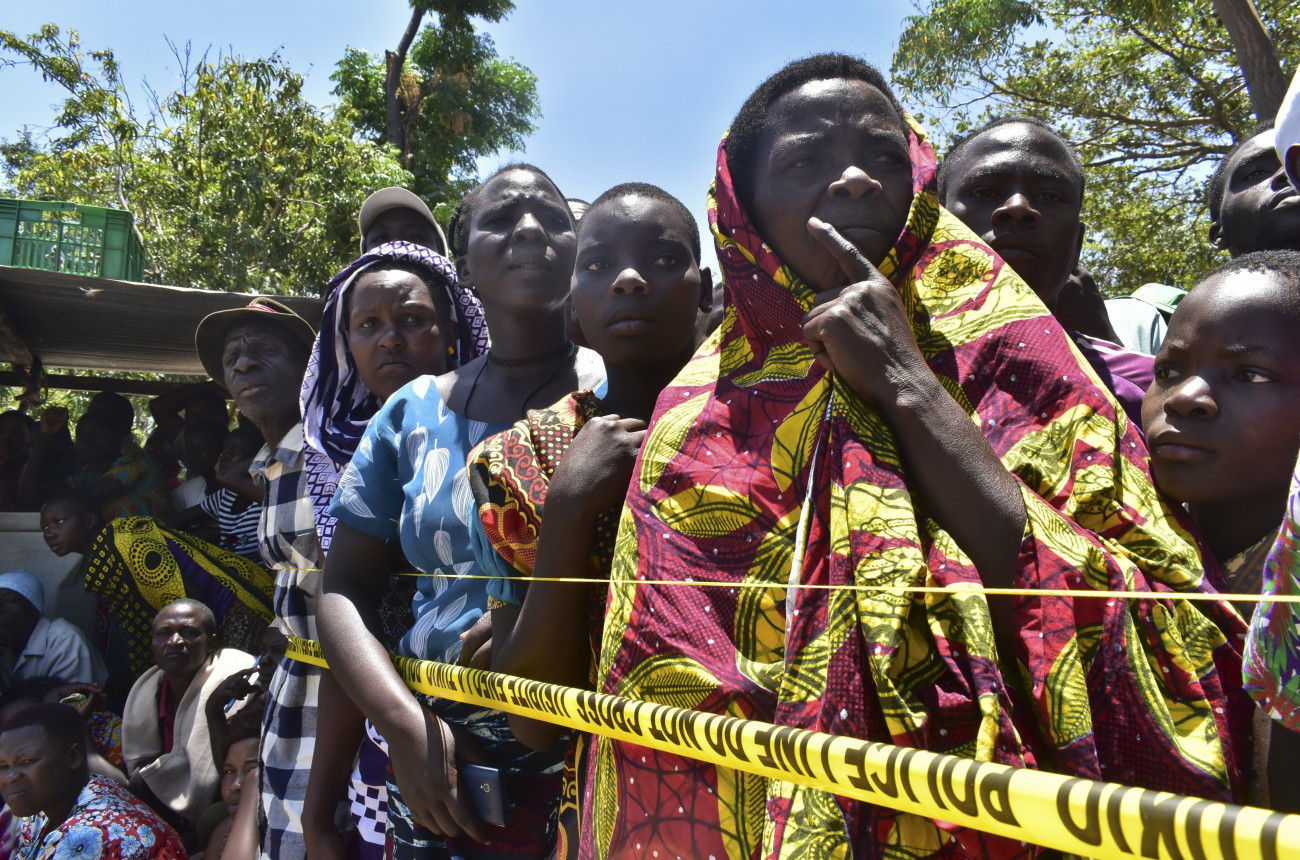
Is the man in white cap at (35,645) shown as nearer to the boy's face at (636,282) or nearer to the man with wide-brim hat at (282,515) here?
the man with wide-brim hat at (282,515)

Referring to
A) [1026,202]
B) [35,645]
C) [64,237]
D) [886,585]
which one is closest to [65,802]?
[35,645]

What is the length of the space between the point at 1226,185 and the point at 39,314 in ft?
18.5

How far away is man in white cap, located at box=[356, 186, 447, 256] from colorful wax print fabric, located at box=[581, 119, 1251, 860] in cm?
228

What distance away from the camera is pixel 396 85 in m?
16.7

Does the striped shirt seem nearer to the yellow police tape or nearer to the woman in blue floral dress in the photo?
the woman in blue floral dress

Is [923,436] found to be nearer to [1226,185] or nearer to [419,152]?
[1226,185]

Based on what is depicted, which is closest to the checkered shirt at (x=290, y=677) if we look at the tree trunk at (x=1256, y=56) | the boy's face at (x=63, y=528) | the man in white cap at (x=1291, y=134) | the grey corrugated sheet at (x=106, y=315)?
the grey corrugated sheet at (x=106, y=315)

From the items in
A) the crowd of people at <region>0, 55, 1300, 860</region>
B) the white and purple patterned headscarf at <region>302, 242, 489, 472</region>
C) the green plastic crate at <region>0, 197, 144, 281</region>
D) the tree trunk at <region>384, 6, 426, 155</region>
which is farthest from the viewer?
the tree trunk at <region>384, 6, 426, 155</region>

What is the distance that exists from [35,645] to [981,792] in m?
5.26

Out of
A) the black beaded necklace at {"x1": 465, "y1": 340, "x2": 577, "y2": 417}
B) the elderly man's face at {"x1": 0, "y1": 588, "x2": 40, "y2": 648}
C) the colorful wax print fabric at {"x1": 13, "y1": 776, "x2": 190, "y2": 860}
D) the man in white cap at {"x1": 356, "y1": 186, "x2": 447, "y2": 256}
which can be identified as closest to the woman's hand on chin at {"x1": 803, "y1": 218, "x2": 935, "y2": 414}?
the black beaded necklace at {"x1": 465, "y1": 340, "x2": 577, "y2": 417}

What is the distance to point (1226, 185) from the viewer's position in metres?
2.22

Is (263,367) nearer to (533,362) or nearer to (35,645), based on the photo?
(533,362)

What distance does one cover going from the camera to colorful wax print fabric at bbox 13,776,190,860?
3525 millimetres

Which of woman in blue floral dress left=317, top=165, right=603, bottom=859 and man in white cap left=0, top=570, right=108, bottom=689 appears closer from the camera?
woman in blue floral dress left=317, top=165, right=603, bottom=859
